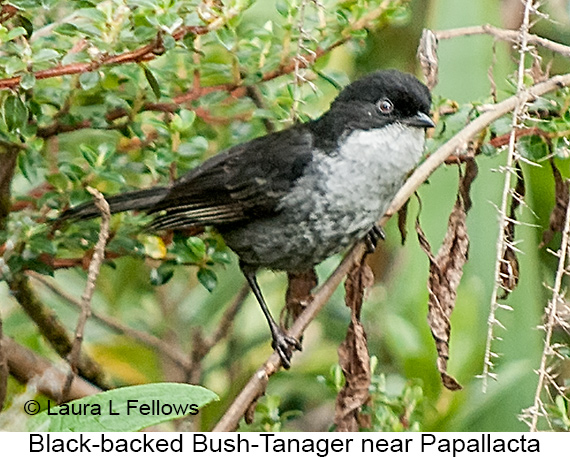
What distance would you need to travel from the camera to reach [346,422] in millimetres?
1826

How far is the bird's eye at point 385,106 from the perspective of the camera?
2068 millimetres

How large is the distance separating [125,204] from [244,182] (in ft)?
1.05

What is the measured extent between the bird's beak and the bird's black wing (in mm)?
275

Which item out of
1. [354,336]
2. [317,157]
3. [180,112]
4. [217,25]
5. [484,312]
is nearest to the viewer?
[217,25]

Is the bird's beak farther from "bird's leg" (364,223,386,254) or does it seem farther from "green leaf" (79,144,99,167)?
"green leaf" (79,144,99,167)

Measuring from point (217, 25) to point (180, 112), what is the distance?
281 mm

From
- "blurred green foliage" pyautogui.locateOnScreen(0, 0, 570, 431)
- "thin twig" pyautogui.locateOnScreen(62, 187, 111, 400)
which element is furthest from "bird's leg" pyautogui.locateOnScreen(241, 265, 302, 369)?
"thin twig" pyautogui.locateOnScreen(62, 187, 111, 400)

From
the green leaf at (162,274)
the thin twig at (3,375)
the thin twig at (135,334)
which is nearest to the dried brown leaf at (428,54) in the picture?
the green leaf at (162,274)

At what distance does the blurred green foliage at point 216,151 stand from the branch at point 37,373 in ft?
0.37

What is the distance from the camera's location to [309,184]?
2.14 m

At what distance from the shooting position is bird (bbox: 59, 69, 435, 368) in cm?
206
